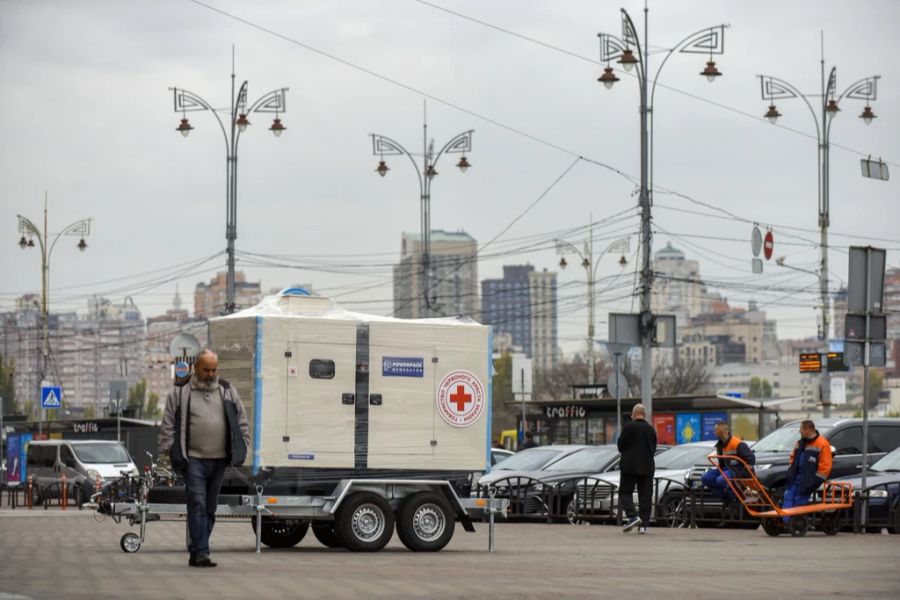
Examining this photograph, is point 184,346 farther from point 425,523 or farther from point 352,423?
point 425,523

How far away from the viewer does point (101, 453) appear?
44156 millimetres

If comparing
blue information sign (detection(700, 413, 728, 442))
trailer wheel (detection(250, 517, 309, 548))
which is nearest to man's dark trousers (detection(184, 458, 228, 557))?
trailer wheel (detection(250, 517, 309, 548))

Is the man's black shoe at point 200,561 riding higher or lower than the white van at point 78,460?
higher

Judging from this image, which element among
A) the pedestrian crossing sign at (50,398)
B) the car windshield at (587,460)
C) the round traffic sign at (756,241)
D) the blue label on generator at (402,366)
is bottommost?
the car windshield at (587,460)

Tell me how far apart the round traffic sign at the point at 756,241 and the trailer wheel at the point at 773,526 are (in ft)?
73.2

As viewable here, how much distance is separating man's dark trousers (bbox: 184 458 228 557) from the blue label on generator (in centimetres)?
382

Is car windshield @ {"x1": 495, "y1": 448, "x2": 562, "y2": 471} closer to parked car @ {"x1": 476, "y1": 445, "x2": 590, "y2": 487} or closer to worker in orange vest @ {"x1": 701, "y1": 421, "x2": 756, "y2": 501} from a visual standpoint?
parked car @ {"x1": 476, "y1": 445, "x2": 590, "y2": 487}

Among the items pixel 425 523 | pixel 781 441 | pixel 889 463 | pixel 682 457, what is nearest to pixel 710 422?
pixel 682 457

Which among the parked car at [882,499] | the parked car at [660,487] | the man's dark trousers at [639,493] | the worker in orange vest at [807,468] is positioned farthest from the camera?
the parked car at [660,487]

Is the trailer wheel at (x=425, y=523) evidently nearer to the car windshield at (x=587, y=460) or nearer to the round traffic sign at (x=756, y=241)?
the car windshield at (x=587, y=460)

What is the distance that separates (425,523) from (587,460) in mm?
11731

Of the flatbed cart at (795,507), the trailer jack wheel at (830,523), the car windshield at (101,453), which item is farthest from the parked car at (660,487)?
the car windshield at (101,453)

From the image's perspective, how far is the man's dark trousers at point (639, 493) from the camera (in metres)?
22.3

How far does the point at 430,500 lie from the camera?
1748cm
